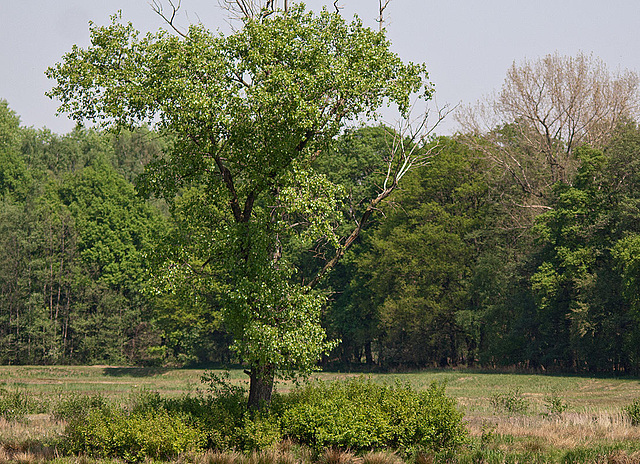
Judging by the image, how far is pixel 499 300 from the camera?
2311 inches

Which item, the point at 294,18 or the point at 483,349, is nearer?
the point at 294,18

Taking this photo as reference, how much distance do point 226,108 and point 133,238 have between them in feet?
197

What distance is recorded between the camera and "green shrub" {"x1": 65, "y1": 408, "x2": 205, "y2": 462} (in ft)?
54.8

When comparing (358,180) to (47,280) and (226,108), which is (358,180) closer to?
(47,280)

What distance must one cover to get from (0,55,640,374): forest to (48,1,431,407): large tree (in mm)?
21267

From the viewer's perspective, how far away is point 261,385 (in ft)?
63.3

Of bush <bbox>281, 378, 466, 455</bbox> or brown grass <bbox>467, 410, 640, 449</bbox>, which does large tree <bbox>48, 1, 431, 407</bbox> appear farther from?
brown grass <bbox>467, 410, 640, 449</bbox>

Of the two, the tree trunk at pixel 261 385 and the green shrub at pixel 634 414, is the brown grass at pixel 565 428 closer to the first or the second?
the green shrub at pixel 634 414

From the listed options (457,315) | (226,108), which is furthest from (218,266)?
(457,315)

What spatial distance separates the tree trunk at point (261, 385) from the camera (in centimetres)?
1886

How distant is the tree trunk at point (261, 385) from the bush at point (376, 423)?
91 centimetres

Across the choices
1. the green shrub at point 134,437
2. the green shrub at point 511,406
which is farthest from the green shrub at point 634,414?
the green shrub at point 134,437

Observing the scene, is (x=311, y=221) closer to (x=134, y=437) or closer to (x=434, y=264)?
(x=134, y=437)

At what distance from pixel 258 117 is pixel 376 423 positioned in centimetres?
831
